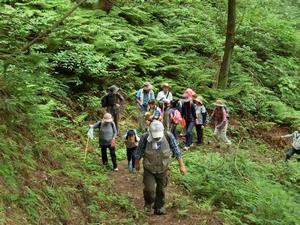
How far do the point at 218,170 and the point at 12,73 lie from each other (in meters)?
5.09

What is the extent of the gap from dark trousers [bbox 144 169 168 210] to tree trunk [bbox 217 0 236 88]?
9.61 meters

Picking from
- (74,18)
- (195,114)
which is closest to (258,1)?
(74,18)

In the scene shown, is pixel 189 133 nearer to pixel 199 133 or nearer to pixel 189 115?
pixel 189 115

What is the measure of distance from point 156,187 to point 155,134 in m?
1.07

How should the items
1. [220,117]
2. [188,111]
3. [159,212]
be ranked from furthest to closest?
[188,111], [220,117], [159,212]

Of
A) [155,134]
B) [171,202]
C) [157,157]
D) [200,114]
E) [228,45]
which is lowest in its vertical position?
[200,114]

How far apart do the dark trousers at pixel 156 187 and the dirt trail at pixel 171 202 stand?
10.4 inches

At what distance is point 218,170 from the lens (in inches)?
416

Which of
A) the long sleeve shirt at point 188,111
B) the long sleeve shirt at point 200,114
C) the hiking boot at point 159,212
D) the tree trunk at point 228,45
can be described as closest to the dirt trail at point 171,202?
the hiking boot at point 159,212

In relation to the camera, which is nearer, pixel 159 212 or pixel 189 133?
pixel 159 212

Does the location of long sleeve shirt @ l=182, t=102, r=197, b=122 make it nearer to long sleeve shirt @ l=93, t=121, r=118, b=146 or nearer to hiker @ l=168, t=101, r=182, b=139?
hiker @ l=168, t=101, r=182, b=139

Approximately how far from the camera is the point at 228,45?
1670 centimetres

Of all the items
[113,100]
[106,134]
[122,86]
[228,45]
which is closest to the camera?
[106,134]

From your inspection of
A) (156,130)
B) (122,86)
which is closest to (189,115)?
(122,86)
